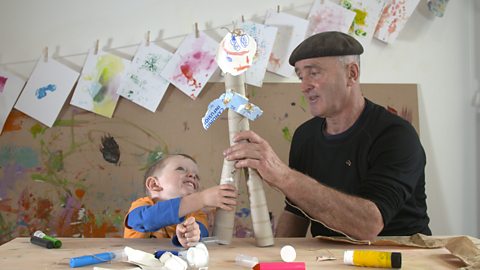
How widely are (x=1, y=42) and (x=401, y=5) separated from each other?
172 centimetres

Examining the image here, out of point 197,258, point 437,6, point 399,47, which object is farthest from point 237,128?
point 437,6

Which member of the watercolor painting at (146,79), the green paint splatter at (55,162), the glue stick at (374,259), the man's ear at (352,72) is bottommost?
the glue stick at (374,259)

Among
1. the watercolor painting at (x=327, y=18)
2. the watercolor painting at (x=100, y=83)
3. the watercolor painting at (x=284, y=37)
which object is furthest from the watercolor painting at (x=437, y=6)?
the watercolor painting at (x=100, y=83)

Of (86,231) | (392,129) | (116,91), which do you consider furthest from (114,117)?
(392,129)

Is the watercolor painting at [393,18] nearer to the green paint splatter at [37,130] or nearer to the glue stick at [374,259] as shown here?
the green paint splatter at [37,130]

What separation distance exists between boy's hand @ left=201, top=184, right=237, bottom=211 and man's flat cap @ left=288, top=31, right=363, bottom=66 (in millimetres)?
574

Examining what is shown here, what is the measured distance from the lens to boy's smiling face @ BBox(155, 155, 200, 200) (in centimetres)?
160

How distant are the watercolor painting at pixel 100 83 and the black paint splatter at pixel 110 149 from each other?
0.33 ft

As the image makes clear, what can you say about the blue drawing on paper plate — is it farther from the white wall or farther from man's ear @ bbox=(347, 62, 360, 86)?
man's ear @ bbox=(347, 62, 360, 86)

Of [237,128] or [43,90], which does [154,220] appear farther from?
[43,90]

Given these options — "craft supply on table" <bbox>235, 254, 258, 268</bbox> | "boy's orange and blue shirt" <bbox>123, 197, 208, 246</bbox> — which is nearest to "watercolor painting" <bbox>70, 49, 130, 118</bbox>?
"boy's orange and blue shirt" <bbox>123, 197, 208, 246</bbox>

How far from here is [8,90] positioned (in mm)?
2326

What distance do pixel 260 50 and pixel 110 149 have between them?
0.76m

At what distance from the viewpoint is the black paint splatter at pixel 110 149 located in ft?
7.64
